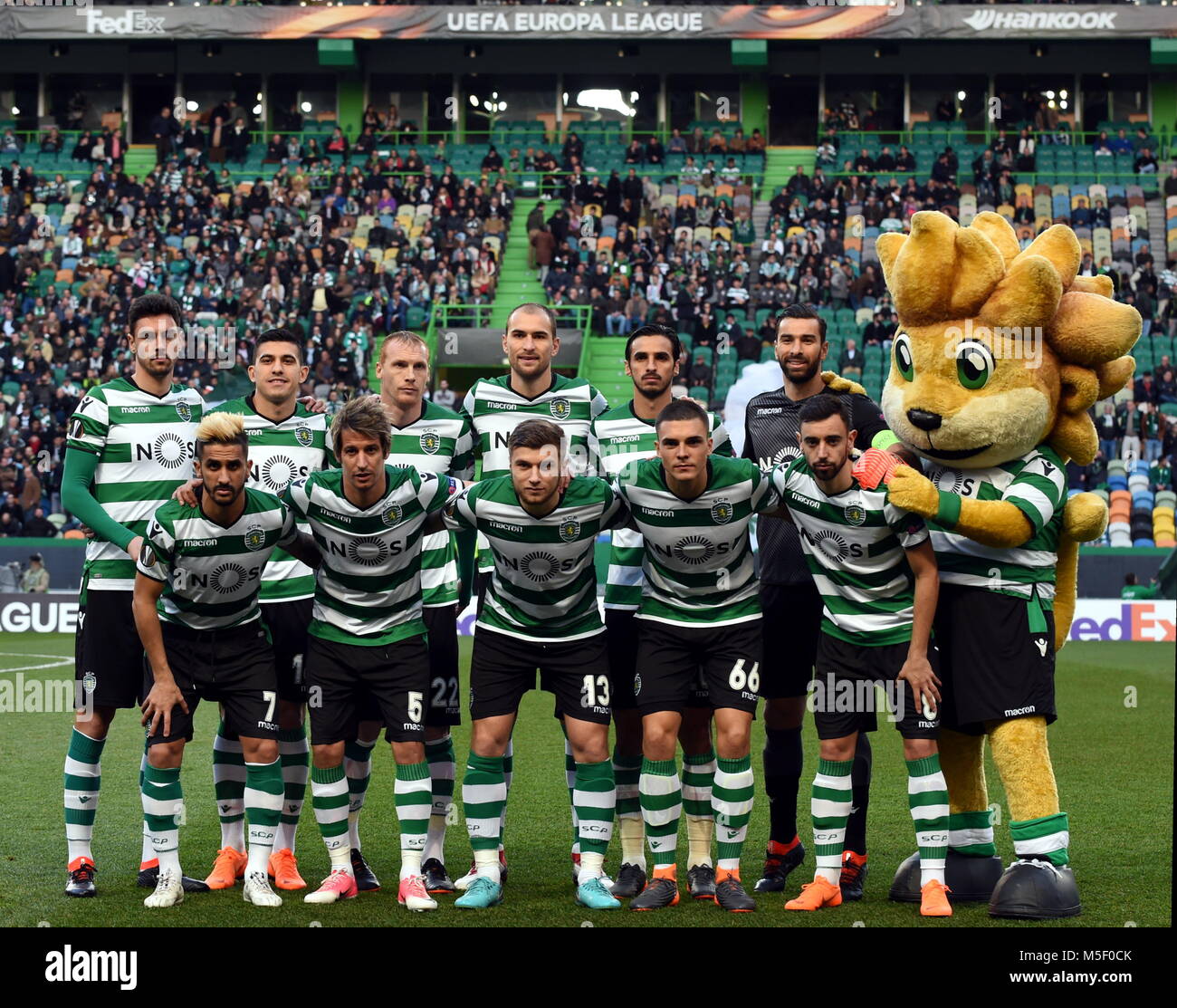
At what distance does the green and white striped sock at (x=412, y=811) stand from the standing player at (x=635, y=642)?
0.81m

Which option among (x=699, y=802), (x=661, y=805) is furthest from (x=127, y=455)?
(x=699, y=802)

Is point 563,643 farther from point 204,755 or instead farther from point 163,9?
point 163,9

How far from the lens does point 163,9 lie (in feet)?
107

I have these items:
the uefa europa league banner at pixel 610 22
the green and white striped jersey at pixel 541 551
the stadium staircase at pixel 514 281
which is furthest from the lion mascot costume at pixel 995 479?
the uefa europa league banner at pixel 610 22

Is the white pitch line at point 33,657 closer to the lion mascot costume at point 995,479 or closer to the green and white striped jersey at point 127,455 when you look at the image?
the green and white striped jersey at point 127,455

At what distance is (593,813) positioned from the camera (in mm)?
5715

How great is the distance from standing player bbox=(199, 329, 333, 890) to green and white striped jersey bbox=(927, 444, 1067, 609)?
8.65ft

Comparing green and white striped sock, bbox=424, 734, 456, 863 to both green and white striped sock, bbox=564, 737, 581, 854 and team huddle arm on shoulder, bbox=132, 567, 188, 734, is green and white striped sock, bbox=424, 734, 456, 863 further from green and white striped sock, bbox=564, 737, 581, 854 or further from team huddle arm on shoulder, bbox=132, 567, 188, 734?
team huddle arm on shoulder, bbox=132, 567, 188, 734

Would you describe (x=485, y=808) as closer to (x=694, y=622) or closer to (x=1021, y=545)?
(x=694, y=622)

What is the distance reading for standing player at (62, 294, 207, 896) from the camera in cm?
604

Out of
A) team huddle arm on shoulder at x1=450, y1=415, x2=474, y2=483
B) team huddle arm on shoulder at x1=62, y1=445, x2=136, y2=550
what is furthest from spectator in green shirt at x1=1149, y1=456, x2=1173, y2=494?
team huddle arm on shoulder at x1=62, y1=445, x2=136, y2=550

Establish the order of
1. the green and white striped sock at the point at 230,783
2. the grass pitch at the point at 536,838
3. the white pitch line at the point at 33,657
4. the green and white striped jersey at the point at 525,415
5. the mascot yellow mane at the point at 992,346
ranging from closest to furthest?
the grass pitch at the point at 536,838 → the mascot yellow mane at the point at 992,346 → the green and white striped sock at the point at 230,783 → the green and white striped jersey at the point at 525,415 → the white pitch line at the point at 33,657

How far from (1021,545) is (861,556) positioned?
25.5 inches

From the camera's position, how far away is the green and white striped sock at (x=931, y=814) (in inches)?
219
